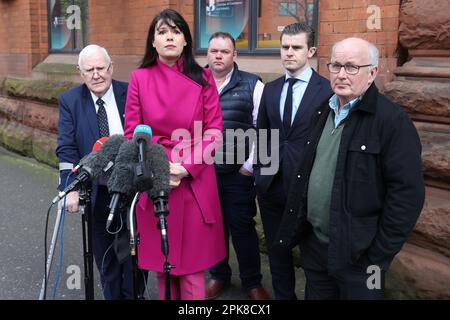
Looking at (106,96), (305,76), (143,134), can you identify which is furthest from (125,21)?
(143,134)

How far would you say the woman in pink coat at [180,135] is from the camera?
2.78 metres

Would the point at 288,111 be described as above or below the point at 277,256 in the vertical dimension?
above

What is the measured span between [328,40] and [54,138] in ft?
18.0

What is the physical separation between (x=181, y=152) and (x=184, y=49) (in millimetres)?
588

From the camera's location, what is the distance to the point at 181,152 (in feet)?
9.21

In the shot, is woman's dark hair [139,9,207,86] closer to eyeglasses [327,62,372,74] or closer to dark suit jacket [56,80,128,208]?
dark suit jacket [56,80,128,208]

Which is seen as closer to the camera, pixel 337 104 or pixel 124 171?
pixel 124 171

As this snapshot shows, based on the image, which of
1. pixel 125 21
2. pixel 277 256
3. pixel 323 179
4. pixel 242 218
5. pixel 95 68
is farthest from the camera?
pixel 125 21

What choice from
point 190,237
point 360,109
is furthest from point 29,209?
point 360,109

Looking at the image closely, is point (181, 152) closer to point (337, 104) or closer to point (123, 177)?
point (123, 177)

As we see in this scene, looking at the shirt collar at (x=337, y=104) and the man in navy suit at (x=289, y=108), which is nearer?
the shirt collar at (x=337, y=104)

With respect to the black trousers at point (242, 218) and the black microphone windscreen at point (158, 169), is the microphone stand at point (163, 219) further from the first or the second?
the black trousers at point (242, 218)

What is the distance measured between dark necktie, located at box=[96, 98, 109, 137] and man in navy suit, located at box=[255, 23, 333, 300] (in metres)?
1.05

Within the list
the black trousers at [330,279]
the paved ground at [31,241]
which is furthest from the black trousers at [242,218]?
the black trousers at [330,279]
